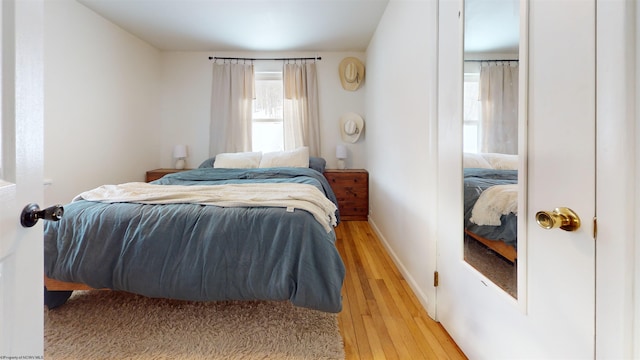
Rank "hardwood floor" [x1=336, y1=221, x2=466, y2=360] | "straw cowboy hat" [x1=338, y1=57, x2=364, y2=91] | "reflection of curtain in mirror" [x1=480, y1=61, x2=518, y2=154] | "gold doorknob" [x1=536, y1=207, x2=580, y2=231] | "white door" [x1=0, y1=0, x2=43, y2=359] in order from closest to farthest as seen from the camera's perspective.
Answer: "white door" [x1=0, y1=0, x2=43, y2=359]
"gold doorknob" [x1=536, y1=207, x2=580, y2=231]
"reflection of curtain in mirror" [x1=480, y1=61, x2=518, y2=154]
"hardwood floor" [x1=336, y1=221, x2=466, y2=360]
"straw cowboy hat" [x1=338, y1=57, x2=364, y2=91]

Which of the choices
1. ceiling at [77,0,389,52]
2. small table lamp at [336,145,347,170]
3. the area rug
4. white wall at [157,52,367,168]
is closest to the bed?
the area rug

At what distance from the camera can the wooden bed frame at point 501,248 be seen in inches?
36.7

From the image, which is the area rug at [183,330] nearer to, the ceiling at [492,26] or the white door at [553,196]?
the white door at [553,196]

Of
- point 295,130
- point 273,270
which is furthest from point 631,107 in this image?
point 295,130

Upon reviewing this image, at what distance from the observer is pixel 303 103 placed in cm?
386

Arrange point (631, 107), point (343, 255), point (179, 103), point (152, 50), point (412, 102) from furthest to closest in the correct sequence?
point (179, 103) → point (152, 50) → point (343, 255) → point (412, 102) → point (631, 107)

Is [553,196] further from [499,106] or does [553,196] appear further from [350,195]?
[350,195]

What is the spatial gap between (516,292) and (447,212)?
49cm

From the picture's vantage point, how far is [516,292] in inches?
35.9

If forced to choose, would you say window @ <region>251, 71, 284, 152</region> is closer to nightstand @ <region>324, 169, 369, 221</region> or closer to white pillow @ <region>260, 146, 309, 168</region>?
white pillow @ <region>260, 146, 309, 168</region>

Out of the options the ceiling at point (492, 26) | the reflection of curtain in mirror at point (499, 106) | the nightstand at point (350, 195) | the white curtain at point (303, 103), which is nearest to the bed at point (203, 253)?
the reflection of curtain in mirror at point (499, 106)

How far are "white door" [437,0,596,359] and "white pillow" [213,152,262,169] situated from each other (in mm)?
2881

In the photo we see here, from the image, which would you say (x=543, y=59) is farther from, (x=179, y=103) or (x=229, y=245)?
(x=179, y=103)

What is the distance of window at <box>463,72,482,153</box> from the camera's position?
44.2 inches
